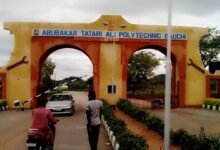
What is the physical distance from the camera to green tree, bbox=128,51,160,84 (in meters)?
73.4

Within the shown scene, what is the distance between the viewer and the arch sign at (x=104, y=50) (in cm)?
3584

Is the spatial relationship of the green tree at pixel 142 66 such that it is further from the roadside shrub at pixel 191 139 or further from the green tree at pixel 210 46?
the roadside shrub at pixel 191 139

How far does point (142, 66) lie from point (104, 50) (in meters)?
38.6

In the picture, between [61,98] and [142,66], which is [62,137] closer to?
[61,98]

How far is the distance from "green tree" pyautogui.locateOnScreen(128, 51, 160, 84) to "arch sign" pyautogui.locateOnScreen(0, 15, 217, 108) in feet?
115

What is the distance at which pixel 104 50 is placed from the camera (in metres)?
36.9

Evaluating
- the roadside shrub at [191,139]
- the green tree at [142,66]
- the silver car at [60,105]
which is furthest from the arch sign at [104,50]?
the green tree at [142,66]

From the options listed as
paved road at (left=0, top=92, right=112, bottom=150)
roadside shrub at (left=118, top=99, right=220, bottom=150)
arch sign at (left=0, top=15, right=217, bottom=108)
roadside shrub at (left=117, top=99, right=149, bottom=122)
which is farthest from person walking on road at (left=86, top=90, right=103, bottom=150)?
arch sign at (left=0, top=15, right=217, bottom=108)

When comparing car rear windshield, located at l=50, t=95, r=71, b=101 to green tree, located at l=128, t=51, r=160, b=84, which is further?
green tree, located at l=128, t=51, r=160, b=84

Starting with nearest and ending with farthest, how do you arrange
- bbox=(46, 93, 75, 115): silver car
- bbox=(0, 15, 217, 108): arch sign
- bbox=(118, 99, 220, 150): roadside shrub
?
bbox=(118, 99, 220, 150): roadside shrub < bbox=(46, 93, 75, 115): silver car < bbox=(0, 15, 217, 108): arch sign

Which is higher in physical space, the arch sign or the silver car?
the arch sign

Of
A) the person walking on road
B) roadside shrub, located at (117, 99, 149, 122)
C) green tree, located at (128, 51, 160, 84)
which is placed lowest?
roadside shrub, located at (117, 99, 149, 122)

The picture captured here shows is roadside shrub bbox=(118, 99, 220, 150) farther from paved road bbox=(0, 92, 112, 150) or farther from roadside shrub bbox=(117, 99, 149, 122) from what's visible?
roadside shrub bbox=(117, 99, 149, 122)

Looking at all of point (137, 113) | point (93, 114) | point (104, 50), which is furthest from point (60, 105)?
point (93, 114)
